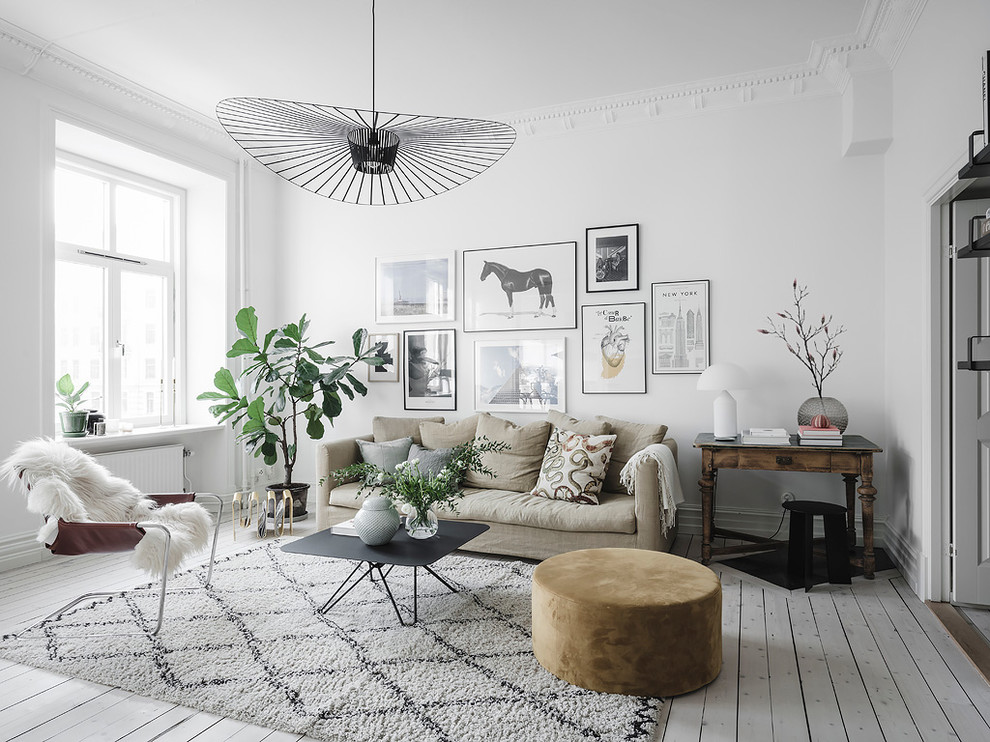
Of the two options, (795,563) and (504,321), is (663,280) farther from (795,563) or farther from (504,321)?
(795,563)

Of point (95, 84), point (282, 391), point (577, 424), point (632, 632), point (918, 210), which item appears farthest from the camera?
point (282, 391)

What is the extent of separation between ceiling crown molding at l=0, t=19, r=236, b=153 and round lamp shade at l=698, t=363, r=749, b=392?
13.4 feet

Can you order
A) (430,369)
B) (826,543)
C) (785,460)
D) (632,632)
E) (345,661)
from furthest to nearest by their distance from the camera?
(430,369) → (785,460) → (826,543) → (345,661) → (632,632)

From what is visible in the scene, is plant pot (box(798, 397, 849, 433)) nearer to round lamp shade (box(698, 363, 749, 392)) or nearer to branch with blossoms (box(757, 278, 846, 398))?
branch with blossoms (box(757, 278, 846, 398))

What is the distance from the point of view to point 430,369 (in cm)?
526

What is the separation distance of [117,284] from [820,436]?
16.3 feet

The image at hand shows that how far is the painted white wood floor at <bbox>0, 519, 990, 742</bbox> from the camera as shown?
209 centimetres

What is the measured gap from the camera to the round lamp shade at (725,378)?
13.2 ft

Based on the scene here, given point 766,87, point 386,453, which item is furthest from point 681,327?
point 386,453

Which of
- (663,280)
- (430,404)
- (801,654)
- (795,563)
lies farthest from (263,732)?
(663,280)

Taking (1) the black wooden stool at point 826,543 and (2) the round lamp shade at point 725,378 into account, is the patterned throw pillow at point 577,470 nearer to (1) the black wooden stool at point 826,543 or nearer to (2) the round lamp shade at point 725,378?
(2) the round lamp shade at point 725,378

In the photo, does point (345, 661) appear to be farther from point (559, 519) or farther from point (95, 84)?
point (95, 84)

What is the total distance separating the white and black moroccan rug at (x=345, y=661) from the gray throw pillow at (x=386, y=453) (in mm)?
1139

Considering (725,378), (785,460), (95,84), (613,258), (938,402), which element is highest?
(95,84)
